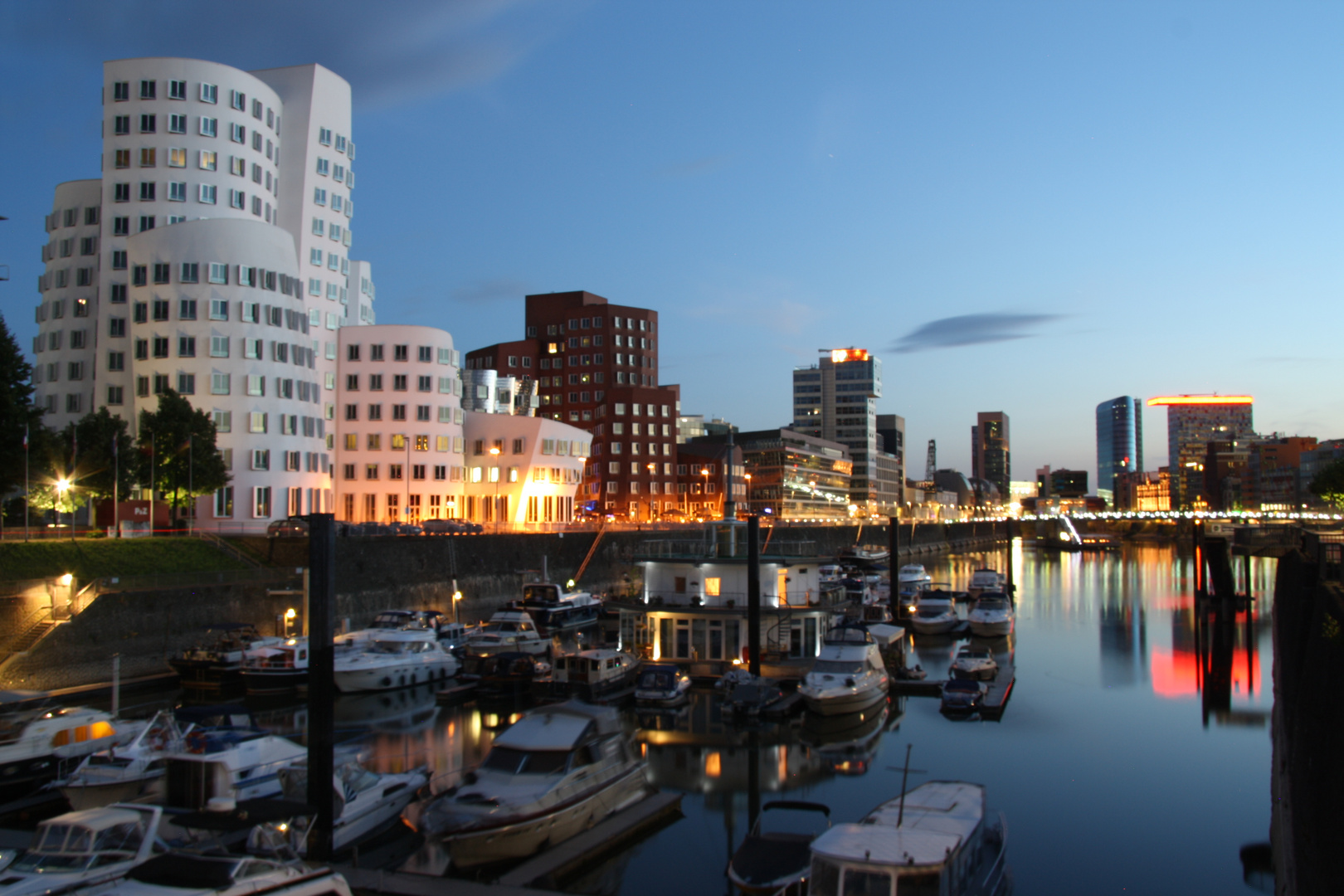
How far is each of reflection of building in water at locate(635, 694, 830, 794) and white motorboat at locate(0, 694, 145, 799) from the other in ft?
46.7

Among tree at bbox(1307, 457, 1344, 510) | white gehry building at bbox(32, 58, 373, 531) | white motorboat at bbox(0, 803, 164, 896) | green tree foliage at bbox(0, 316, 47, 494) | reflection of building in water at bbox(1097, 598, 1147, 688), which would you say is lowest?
reflection of building in water at bbox(1097, 598, 1147, 688)

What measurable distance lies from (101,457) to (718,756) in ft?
145

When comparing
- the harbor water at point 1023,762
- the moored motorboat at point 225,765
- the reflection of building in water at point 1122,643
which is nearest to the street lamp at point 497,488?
the reflection of building in water at point 1122,643

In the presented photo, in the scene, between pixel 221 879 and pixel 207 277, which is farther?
pixel 207 277

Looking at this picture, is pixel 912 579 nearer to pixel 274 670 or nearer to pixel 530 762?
pixel 274 670

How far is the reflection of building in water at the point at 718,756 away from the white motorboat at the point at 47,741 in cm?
1423

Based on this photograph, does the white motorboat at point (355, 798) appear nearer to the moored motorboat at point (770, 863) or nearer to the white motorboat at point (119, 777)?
the white motorboat at point (119, 777)

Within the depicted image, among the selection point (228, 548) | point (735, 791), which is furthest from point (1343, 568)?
point (228, 548)

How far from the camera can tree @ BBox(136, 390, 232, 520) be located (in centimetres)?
5819

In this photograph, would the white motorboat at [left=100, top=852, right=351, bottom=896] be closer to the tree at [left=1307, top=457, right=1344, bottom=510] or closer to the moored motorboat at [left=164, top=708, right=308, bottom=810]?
the moored motorboat at [left=164, top=708, right=308, bottom=810]

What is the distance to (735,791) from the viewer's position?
26203mm

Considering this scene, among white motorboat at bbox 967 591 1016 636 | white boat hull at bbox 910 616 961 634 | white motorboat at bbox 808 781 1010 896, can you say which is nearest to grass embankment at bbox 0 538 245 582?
white motorboat at bbox 808 781 1010 896

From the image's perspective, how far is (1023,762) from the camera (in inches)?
1189

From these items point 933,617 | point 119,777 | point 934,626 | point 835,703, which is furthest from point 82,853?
point 933,617
